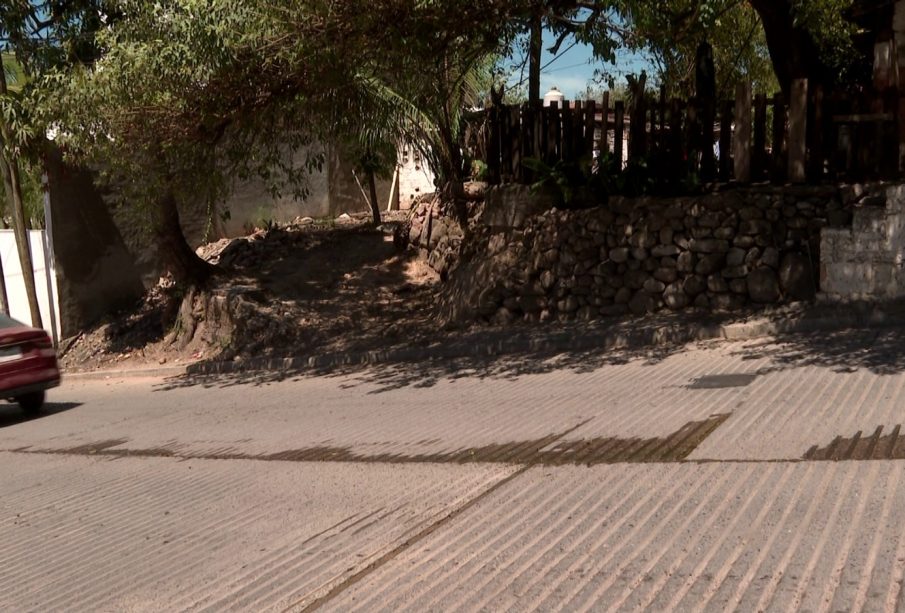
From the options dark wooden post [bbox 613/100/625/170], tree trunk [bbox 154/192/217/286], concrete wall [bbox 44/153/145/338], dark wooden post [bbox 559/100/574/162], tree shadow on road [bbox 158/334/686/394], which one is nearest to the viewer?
tree shadow on road [bbox 158/334/686/394]

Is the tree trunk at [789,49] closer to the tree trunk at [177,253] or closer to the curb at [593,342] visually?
the curb at [593,342]

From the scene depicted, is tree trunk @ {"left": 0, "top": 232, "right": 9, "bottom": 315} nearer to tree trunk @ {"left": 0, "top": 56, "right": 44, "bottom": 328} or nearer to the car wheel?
tree trunk @ {"left": 0, "top": 56, "right": 44, "bottom": 328}

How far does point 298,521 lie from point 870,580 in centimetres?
328

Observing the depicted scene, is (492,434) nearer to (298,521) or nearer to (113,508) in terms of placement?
(298,521)

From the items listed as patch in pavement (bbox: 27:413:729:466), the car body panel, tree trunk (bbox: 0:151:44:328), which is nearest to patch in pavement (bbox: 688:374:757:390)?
patch in pavement (bbox: 27:413:729:466)

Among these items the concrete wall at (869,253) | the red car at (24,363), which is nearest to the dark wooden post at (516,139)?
the concrete wall at (869,253)

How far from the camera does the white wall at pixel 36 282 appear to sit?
1750 cm

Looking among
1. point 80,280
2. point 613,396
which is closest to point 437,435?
point 613,396

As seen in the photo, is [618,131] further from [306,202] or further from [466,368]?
[306,202]

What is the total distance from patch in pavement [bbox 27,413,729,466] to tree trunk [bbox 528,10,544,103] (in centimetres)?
636

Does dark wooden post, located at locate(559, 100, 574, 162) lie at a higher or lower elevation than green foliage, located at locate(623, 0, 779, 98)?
lower

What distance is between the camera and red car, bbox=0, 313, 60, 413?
1145cm

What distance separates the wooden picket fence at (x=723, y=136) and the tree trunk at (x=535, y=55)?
81 cm

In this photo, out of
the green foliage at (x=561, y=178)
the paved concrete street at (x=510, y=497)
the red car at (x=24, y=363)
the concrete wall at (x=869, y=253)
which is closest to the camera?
the paved concrete street at (x=510, y=497)
